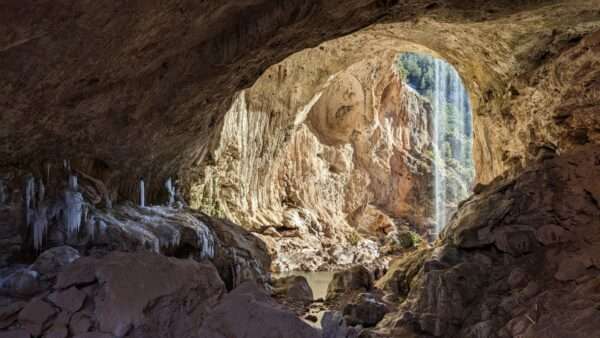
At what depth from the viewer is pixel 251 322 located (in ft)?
14.3

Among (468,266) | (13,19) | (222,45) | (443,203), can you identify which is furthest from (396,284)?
(443,203)

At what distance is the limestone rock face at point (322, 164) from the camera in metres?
15.2

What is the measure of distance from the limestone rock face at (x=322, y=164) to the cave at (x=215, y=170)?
83.4 inches

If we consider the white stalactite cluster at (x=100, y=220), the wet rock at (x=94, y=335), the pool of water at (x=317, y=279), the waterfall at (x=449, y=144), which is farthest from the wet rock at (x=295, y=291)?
the waterfall at (x=449, y=144)

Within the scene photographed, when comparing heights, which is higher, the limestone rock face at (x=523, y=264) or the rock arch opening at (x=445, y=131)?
the rock arch opening at (x=445, y=131)

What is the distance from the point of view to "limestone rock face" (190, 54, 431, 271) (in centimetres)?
1521

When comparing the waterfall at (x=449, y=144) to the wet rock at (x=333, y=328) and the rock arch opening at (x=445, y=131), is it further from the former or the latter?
the wet rock at (x=333, y=328)

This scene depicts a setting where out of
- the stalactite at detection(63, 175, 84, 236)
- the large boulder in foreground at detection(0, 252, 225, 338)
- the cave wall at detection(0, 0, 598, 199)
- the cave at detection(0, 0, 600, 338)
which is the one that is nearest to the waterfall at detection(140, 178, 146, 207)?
the cave at detection(0, 0, 600, 338)

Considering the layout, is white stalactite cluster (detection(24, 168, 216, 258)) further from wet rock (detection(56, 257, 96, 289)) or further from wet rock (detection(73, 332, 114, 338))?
wet rock (detection(73, 332, 114, 338))

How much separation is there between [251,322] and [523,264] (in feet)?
15.5

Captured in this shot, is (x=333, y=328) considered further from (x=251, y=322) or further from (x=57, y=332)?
(x=57, y=332)

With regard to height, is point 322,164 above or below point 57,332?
above

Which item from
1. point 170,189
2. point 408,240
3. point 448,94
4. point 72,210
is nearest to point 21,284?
point 72,210

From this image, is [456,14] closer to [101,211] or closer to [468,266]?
[468,266]
